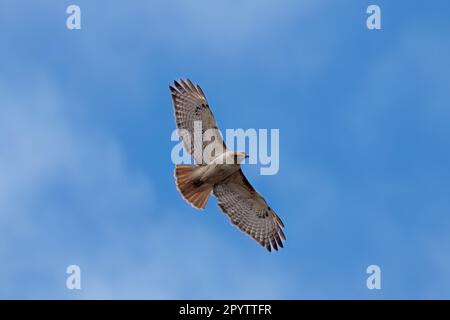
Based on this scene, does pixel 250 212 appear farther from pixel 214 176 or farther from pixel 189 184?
pixel 189 184

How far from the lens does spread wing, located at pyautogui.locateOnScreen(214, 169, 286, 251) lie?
55.5 feet

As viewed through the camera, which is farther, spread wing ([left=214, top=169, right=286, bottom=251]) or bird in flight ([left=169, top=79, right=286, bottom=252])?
spread wing ([left=214, top=169, right=286, bottom=251])

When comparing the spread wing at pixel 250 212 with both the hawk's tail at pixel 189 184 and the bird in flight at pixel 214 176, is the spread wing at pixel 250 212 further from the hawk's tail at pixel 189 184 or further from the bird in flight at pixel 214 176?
the hawk's tail at pixel 189 184

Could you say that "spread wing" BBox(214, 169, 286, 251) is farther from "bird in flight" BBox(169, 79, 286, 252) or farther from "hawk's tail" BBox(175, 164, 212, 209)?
"hawk's tail" BBox(175, 164, 212, 209)

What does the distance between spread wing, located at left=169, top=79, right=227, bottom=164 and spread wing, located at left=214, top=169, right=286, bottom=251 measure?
0.75 m

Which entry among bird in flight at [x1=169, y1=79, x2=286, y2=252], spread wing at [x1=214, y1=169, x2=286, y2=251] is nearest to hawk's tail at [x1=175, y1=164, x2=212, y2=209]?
bird in flight at [x1=169, y1=79, x2=286, y2=252]

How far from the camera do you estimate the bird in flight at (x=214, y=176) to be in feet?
53.1

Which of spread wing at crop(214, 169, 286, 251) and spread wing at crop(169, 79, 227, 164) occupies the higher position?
spread wing at crop(169, 79, 227, 164)

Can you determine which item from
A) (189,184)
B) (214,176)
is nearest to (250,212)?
(214,176)

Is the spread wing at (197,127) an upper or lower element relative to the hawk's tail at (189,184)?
upper

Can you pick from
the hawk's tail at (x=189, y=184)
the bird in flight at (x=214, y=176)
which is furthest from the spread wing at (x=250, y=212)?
the hawk's tail at (x=189, y=184)

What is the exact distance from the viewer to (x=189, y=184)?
16203mm

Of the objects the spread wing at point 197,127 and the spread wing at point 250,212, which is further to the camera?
the spread wing at point 250,212
